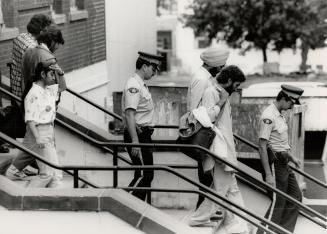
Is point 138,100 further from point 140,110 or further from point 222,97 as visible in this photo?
point 222,97

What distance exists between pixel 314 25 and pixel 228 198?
41.2 metres

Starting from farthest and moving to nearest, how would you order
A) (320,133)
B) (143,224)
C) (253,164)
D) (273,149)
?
1. (320,133)
2. (253,164)
3. (273,149)
4. (143,224)

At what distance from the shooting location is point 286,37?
162 feet

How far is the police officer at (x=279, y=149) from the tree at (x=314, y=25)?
38.0 m

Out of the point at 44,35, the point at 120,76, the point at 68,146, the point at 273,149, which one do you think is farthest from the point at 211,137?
the point at 120,76

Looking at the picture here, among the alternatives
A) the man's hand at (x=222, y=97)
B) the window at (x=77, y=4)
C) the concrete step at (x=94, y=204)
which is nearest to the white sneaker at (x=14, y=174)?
the concrete step at (x=94, y=204)

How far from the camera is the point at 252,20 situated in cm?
4834

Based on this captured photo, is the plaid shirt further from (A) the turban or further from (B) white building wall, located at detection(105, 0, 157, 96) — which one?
(B) white building wall, located at detection(105, 0, 157, 96)

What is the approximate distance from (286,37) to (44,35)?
41646mm

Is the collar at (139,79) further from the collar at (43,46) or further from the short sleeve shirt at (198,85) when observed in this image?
the collar at (43,46)

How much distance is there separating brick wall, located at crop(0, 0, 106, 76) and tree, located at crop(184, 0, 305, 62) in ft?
102

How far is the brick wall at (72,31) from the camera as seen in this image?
11.7 meters

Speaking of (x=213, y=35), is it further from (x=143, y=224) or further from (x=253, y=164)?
(x=143, y=224)

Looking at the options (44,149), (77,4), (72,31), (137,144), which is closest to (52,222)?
(44,149)
